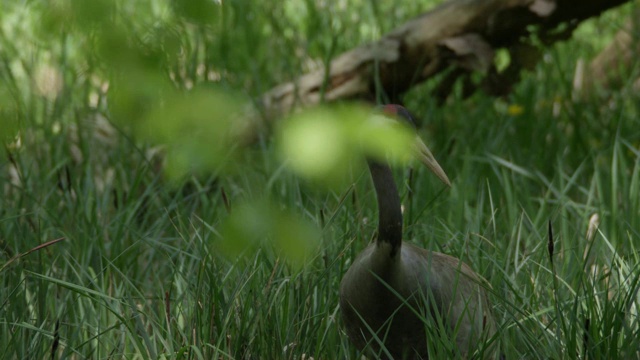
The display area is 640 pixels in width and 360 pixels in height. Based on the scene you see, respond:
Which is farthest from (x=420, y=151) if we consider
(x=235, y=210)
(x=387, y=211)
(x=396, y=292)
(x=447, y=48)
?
(x=447, y=48)

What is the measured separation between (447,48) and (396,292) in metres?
2.00

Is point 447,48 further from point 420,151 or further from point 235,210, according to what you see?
point 235,210

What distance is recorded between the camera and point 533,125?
4.39 meters

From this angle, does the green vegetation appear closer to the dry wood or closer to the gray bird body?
the gray bird body

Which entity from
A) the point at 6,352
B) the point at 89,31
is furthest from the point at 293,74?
the point at 89,31

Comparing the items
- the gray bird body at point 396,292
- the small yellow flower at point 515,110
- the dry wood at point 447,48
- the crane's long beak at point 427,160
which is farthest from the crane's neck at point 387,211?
the small yellow flower at point 515,110

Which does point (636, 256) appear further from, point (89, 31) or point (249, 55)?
point (249, 55)

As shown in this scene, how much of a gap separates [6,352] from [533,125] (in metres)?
2.72

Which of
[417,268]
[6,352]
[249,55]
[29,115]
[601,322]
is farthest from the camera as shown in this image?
[249,55]

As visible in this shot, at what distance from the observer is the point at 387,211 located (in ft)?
7.81

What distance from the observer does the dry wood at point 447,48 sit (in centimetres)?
412

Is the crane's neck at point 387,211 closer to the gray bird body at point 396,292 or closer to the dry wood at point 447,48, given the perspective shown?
the gray bird body at point 396,292

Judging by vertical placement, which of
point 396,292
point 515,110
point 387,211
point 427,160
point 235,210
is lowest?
point 515,110

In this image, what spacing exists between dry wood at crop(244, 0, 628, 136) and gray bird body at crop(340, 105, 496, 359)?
5.58 feet
